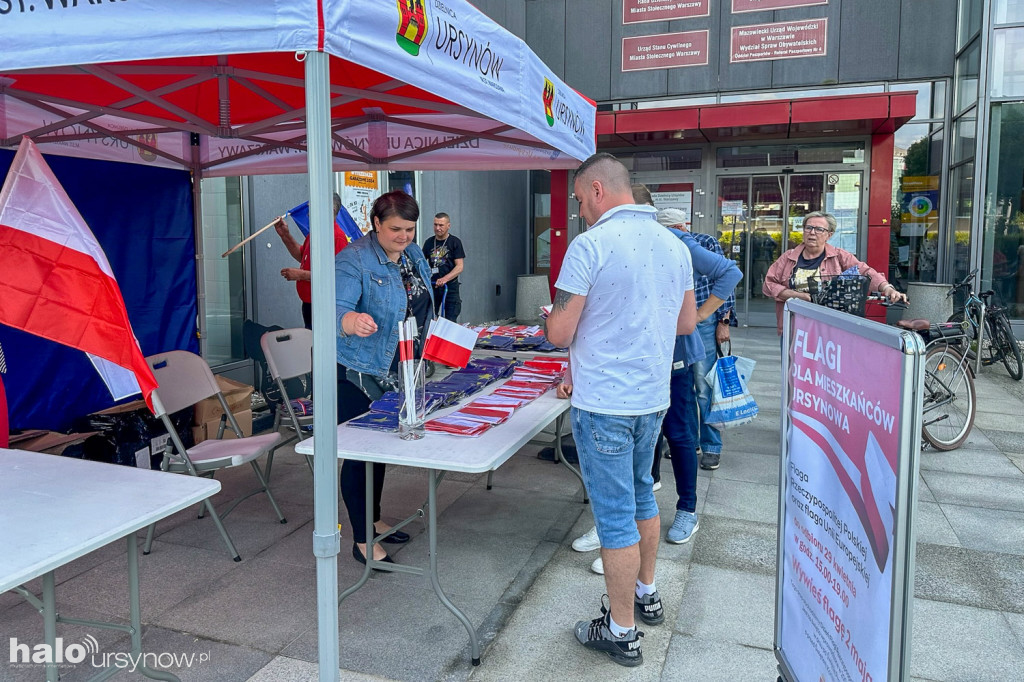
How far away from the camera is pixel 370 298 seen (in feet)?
10.4

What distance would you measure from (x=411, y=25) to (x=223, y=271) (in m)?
4.50

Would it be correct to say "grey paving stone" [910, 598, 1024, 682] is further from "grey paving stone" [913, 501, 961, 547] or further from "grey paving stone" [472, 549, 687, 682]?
"grey paving stone" [472, 549, 687, 682]

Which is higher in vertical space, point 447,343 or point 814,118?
point 814,118

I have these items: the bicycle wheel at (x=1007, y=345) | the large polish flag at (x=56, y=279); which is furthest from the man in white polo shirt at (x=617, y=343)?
the bicycle wheel at (x=1007, y=345)

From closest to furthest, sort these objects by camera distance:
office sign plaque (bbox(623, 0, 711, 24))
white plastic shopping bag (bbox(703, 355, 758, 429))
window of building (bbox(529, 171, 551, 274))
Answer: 1. white plastic shopping bag (bbox(703, 355, 758, 429))
2. office sign plaque (bbox(623, 0, 711, 24))
3. window of building (bbox(529, 171, 551, 274))

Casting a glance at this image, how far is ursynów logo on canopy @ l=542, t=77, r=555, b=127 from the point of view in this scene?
335cm

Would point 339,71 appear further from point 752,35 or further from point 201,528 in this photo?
point 752,35

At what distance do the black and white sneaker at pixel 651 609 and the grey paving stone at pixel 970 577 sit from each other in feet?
3.72

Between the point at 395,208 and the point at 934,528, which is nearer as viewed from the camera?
the point at 395,208

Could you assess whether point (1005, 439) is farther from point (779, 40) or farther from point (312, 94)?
point (779, 40)

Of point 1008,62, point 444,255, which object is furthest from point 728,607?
point 1008,62

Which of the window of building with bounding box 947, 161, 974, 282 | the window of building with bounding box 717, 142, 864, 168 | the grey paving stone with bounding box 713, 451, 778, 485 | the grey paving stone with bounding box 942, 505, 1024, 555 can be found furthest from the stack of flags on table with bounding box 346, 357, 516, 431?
the window of building with bounding box 717, 142, 864, 168

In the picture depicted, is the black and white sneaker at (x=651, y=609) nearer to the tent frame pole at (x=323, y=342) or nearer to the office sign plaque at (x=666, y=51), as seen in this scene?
the tent frame pole at (x=323, y=342)

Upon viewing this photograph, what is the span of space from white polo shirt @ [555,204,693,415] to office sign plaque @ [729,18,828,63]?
10.7m
